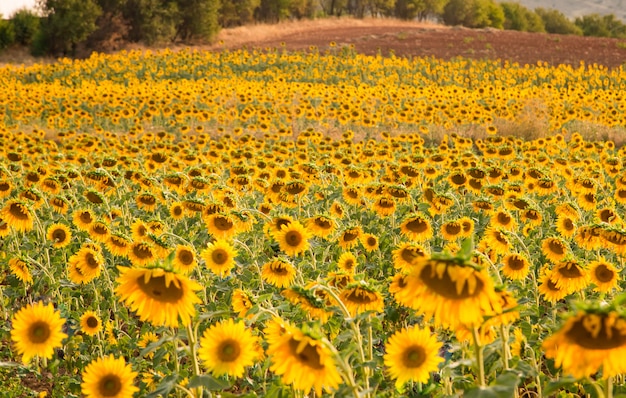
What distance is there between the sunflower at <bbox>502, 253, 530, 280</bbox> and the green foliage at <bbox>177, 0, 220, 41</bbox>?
37.8m

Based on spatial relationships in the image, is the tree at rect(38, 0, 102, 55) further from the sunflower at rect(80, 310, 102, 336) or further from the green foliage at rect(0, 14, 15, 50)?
the sunflower at rect(80, 310, 102, 336)

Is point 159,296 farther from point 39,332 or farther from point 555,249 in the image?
point 555,249

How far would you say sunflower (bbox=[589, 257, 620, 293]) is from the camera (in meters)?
3.66

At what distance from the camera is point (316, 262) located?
16.8ft

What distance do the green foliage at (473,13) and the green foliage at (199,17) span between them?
4064 cm

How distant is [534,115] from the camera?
16.3 m

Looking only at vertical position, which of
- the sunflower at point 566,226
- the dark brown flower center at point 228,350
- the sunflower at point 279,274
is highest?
the dark brown flower center at point 228,350

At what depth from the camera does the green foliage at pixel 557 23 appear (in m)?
73.5

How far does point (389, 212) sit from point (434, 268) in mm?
4056

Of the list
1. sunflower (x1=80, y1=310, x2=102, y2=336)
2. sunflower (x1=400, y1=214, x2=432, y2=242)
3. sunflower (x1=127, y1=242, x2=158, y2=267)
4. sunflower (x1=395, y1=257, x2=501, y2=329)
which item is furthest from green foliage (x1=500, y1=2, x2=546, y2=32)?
sunflower (x1=395, y1=257, x2=501, y2=329)

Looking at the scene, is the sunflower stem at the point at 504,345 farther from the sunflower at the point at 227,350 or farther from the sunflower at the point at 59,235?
the sunflower at the point at 59,235

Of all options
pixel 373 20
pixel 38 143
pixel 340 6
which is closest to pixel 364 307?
pixel 38 143

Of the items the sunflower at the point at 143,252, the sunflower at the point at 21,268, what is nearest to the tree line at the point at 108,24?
the sunflower at the point at 21,268

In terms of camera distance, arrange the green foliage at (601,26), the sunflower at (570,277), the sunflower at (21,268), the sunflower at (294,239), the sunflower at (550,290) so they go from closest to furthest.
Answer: the sunflower at (570,277) < the sunflower at (550,290) < the sunflower at (294,239) < the sunflower at (21,268) < the green foliage at (601,26)
